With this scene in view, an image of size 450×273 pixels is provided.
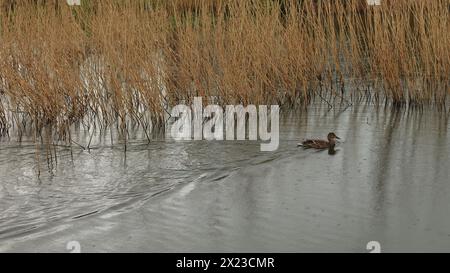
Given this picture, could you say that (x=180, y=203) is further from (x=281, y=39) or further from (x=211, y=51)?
(x=281, y=39)

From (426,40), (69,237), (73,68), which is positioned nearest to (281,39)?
(426,40)

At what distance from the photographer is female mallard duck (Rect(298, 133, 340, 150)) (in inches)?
203

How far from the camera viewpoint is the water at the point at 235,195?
365 cm

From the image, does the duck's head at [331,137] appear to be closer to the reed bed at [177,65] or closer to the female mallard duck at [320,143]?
the female mallard duck at [320,143]

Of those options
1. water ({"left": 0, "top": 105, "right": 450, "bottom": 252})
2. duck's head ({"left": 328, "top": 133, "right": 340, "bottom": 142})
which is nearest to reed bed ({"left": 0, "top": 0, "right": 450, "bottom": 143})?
water ({"left": 0, "top": 105, "right": 450, "bottom": 252})

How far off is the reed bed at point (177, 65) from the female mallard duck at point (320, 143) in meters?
0.92

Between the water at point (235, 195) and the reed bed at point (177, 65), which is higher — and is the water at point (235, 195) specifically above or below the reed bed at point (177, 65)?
below

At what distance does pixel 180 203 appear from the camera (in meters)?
4.16

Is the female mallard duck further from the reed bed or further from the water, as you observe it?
the reed bed

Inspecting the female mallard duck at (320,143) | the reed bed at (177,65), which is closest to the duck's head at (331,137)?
the female mallard duck at (320,143)

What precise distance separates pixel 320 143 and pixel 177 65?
1.91 meters
